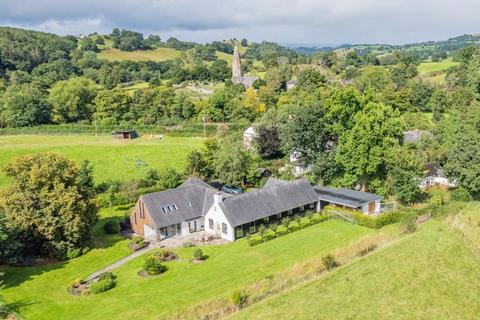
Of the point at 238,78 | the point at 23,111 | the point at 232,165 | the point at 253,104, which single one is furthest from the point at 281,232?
the point at 238,78

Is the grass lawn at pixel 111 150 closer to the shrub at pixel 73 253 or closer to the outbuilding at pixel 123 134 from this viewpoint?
the outbuilding at pixel 123 134

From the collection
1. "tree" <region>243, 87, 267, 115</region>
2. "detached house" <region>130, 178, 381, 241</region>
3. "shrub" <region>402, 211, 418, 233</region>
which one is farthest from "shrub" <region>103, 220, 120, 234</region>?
"tree" <region>243, 87, 267, 115</region>

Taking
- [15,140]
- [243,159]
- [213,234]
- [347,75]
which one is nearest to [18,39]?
[15,140]

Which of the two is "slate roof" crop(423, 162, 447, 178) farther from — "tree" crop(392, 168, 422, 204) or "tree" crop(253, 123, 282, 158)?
"tree" crop(253, 123, 282, 158)

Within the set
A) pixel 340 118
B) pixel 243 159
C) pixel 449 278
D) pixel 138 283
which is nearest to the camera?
pixel 449 278

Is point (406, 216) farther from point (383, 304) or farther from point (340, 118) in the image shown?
point (383, 304)

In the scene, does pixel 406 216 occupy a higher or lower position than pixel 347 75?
lower

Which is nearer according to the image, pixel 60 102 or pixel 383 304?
pixel 383 304

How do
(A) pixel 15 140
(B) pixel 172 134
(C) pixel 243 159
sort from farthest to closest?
1. (B) pixel 172 134
2. (A) pixel 15 140
3. (C) pixel 243 159
